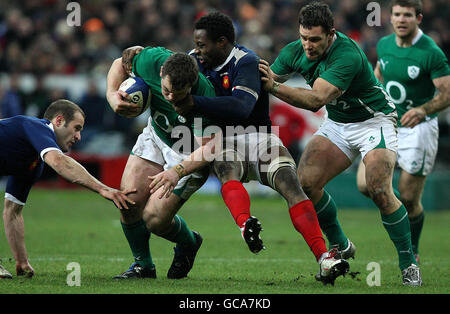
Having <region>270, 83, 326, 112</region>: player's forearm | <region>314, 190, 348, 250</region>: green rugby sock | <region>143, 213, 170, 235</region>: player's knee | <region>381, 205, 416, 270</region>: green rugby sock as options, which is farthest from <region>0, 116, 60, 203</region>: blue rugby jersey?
<region>381, 205, 416, 270</region>: green rugby sock

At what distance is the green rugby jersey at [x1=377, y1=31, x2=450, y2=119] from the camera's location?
8.34 metres

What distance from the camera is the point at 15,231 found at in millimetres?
6836

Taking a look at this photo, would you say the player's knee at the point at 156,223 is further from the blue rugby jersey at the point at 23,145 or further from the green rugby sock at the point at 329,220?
the green rugby sock at the point at 329,220

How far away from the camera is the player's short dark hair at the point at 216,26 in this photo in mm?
6559

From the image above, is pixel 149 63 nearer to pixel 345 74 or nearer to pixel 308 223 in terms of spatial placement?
pixel 345 74

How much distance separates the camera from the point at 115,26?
19.2 m

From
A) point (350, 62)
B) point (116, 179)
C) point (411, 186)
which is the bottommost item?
point (116, 179)

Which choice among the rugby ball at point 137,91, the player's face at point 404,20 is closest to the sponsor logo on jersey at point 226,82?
the rugby ball at point 137,91

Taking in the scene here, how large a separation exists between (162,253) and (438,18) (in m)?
12.2

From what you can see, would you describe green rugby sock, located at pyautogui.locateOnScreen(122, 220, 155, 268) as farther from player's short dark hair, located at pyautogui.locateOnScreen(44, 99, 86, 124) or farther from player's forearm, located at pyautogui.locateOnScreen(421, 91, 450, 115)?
player's forearm, located at pyautogui.locateOnScreen(421, 91, 450, 115)

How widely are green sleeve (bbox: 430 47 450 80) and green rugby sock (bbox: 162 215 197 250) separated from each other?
3.23 meters
